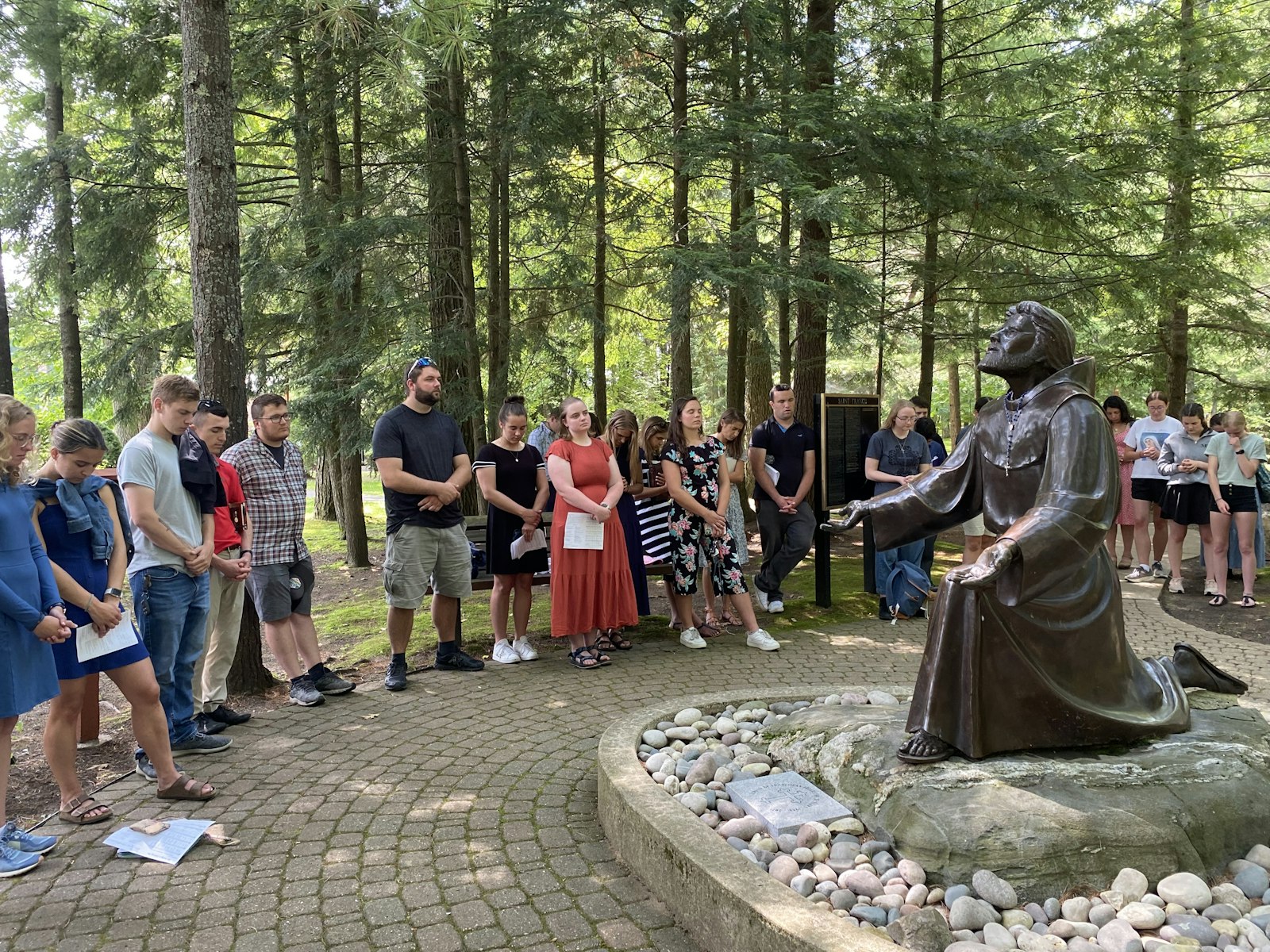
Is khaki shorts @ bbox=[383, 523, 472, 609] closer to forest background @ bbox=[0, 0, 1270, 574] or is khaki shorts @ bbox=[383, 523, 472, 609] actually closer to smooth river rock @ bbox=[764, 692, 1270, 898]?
forest background @ bbox=[0, 0, 1270, 574]

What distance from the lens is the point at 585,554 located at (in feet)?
20.3

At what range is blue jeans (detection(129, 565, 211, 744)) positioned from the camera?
4.49m

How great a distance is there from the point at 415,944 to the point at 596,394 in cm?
886

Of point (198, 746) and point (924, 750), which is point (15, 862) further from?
point (924, 750)

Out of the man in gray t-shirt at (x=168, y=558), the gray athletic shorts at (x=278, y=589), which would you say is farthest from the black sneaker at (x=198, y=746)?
the gray athletic shorts at (x=278, y=589)

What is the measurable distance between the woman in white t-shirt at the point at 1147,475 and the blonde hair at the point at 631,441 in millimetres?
5711

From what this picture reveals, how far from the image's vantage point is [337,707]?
5422 millimetres

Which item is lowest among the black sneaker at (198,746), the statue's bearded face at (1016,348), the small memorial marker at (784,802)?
the black sneaker at (198,746)

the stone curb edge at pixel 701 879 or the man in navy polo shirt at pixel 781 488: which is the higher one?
the man in navy polo shirt at pixel 781 488

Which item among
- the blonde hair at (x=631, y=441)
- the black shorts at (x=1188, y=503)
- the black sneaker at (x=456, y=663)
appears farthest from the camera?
the black shorts at (x=1188, y=503)

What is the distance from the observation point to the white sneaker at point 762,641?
669 cm

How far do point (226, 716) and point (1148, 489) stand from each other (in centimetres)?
910

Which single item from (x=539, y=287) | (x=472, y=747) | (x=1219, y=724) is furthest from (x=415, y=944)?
(x=539, y=287)

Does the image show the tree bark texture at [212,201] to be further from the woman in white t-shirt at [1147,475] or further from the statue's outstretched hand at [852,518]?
the woman in white t-shirt at [1147,475]
